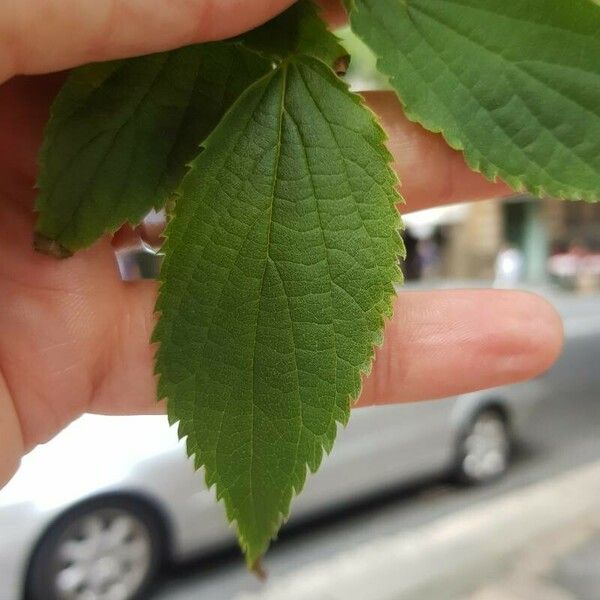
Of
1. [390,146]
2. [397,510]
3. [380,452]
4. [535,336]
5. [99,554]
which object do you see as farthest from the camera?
[397,510]

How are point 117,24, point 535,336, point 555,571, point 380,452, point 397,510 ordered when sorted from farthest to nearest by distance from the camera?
point 397,510
point 380,452
point 555,571
point 535,336
point 117,24

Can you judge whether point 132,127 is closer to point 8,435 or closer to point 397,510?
point 8,435

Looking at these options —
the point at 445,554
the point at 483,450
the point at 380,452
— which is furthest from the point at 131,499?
the point at 483,450

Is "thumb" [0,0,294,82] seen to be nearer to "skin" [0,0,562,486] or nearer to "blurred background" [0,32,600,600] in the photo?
"skin" [0,0,562,486]

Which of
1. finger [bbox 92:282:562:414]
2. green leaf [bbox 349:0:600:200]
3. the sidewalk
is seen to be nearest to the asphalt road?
the sidewalk

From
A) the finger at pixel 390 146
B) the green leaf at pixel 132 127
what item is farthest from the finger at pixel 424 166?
the green leaf at pixel 132 127
